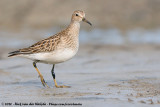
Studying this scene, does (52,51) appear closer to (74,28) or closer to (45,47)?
(45,47)

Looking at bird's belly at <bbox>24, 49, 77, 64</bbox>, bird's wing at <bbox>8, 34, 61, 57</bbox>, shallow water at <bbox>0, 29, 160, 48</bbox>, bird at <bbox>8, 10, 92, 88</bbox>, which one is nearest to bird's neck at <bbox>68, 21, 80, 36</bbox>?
bird at <bbox>8, 10, 92, 88</bbox>

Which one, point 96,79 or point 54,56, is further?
point 96,79

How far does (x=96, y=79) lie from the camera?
9938 millimetres

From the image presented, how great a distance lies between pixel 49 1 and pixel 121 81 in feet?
47.0

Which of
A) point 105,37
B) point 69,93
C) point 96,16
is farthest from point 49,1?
point 69,93

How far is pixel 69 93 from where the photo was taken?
26.7 feet

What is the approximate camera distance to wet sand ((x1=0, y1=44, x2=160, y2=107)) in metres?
7.47

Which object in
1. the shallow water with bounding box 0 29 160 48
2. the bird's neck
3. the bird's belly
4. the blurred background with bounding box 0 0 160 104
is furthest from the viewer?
the shallow water with bounding box 0 29 160 48

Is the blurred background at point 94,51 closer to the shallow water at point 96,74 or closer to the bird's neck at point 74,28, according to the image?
the shallow water at point 96,74

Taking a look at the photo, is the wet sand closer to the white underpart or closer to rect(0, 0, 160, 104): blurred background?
rect(0, 0, 160, 104): blurred background

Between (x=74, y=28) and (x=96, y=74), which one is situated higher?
(x=74, y=28)

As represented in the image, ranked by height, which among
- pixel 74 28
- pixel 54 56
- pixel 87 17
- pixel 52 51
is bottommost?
pixel 54 56

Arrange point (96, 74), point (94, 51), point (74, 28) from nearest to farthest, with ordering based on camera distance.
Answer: point (74, 28)
point (96, 74)
point (94, 51)

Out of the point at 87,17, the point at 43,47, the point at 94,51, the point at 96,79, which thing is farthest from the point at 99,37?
the point at 43,47
